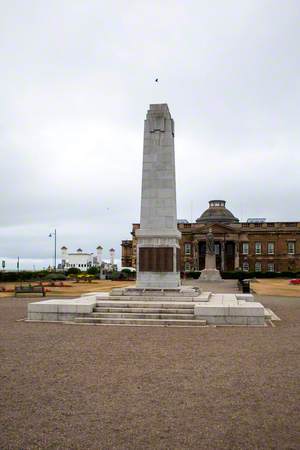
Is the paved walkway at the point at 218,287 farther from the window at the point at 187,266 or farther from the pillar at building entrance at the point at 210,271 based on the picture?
the window at the point at 187,266

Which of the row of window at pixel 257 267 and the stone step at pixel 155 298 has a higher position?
the row of window at pixel 257 267

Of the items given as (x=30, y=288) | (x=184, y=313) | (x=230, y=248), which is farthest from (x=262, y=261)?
(x=184, y=313)

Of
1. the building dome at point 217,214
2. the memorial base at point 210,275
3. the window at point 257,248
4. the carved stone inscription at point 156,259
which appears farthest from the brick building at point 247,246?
the carved stone inscription at point 156,259

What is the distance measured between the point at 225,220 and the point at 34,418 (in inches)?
3714

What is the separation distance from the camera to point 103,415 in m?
6.44

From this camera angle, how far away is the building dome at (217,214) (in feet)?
325

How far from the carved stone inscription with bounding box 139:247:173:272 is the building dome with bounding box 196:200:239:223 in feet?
257

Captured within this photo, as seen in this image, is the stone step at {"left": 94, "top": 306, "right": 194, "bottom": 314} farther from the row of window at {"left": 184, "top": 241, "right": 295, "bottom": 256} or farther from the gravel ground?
the row of window at {"left": 184, "top": 241, "right": 295, "bottom": 256}

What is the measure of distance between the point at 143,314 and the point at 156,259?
4.18 m

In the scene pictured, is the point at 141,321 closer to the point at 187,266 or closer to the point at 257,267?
the point at 187,266

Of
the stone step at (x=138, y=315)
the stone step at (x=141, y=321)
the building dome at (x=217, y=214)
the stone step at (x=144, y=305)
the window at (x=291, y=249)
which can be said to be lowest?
the stone step at (x=141, y=321)

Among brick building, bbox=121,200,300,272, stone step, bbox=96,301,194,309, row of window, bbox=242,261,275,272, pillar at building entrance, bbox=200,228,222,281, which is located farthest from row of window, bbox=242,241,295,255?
stone step, bbox=96,301,194,309

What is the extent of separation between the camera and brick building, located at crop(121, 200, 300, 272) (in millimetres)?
88875

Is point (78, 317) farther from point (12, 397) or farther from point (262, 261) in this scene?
point (262, 261)
